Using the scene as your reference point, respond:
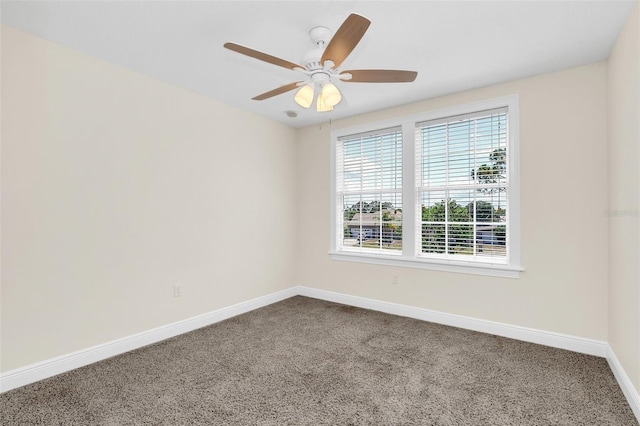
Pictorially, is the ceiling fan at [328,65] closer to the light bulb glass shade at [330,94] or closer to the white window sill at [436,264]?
the light bulb glass shade at [330,94]

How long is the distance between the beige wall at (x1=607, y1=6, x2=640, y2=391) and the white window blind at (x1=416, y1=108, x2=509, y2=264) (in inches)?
31.7

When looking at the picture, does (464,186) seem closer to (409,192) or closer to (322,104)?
(409,192)

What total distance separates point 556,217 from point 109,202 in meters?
3.94

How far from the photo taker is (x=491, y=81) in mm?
3109

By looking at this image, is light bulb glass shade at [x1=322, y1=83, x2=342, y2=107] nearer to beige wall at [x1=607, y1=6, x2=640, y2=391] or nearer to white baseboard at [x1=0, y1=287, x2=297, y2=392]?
beige wall at [x1=607, y1=6, x2=640, y2=391]

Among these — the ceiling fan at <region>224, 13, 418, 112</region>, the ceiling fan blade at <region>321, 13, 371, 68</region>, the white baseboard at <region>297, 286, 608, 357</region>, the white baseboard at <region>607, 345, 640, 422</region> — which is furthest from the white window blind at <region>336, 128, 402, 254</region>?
the ceiling fan blade at <region>321, 13, 371, 68</region>

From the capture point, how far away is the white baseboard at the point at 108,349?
2252mm

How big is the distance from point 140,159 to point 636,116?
147 inches

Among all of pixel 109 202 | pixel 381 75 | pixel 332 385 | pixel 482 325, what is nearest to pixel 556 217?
pixel 482 325

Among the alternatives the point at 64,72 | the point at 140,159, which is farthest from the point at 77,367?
the point at 64,72

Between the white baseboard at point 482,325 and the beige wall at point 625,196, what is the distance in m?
0.22

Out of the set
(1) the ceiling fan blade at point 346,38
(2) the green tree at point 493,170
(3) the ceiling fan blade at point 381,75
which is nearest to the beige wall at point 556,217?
(2) the green tree at point 493,170

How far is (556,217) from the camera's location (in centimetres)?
289

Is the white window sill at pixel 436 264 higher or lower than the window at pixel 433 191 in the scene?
lower
